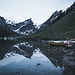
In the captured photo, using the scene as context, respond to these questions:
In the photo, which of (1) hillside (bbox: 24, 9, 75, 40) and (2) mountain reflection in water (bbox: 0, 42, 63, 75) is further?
(1) hillside (bbox: 24, 9, 75, 40)

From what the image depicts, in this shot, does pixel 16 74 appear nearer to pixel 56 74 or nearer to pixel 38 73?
pixel 38 73

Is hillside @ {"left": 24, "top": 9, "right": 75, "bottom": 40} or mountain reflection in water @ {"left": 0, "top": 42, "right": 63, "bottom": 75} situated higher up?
hillside @ {"left": 24, "top": 9, "right": 75, "bottom": 40}

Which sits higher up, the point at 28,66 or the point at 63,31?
the point at 63,31

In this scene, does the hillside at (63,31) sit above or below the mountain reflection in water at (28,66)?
above

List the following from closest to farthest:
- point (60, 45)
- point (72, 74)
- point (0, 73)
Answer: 1. point (72, 74)
2. point (0, 73)
3. point (60, 45)

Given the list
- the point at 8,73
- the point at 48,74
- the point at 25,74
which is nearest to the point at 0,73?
the point at 8,73

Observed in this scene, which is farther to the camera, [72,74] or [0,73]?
[0,73]

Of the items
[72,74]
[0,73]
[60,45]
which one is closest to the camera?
[72,74]

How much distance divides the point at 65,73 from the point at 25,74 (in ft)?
15.8

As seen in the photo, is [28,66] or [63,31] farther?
[63,31]

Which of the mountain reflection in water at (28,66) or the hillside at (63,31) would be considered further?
the hillside at (63,31)

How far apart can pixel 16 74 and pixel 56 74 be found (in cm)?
482

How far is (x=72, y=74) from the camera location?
57.8 feet

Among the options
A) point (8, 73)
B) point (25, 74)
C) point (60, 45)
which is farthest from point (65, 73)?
point (60, 45)
